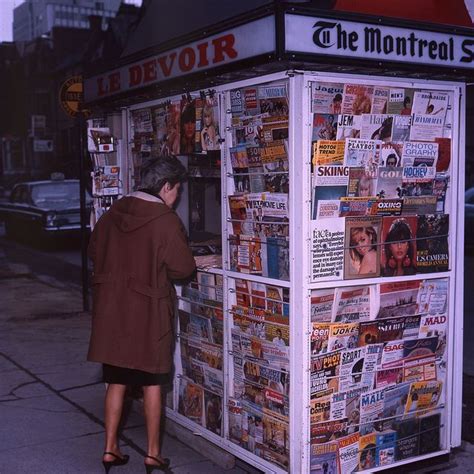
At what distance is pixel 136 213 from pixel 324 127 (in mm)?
1176

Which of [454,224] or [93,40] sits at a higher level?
[93,40]

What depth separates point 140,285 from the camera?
4.09m

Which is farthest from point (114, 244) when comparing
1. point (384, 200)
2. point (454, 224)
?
point (454, 224)

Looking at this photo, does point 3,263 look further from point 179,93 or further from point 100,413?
point 179,93

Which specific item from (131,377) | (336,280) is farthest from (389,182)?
(131,377)

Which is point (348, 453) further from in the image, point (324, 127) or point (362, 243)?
point (324, 127)

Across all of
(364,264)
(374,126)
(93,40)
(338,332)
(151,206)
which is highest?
(93,40)

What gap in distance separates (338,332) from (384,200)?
0.80 meters

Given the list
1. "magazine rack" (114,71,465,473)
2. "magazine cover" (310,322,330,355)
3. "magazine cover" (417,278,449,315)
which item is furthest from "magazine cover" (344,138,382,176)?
"magazine cover" (310,322,330,355)

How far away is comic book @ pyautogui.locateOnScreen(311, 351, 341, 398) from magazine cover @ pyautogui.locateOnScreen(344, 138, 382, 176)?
3.49ft

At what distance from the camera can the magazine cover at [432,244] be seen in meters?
4.29

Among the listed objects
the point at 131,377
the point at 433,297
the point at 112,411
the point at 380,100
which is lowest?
the point at 112,411

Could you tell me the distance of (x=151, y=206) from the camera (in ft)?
13.6

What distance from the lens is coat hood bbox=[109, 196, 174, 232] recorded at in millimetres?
4094
